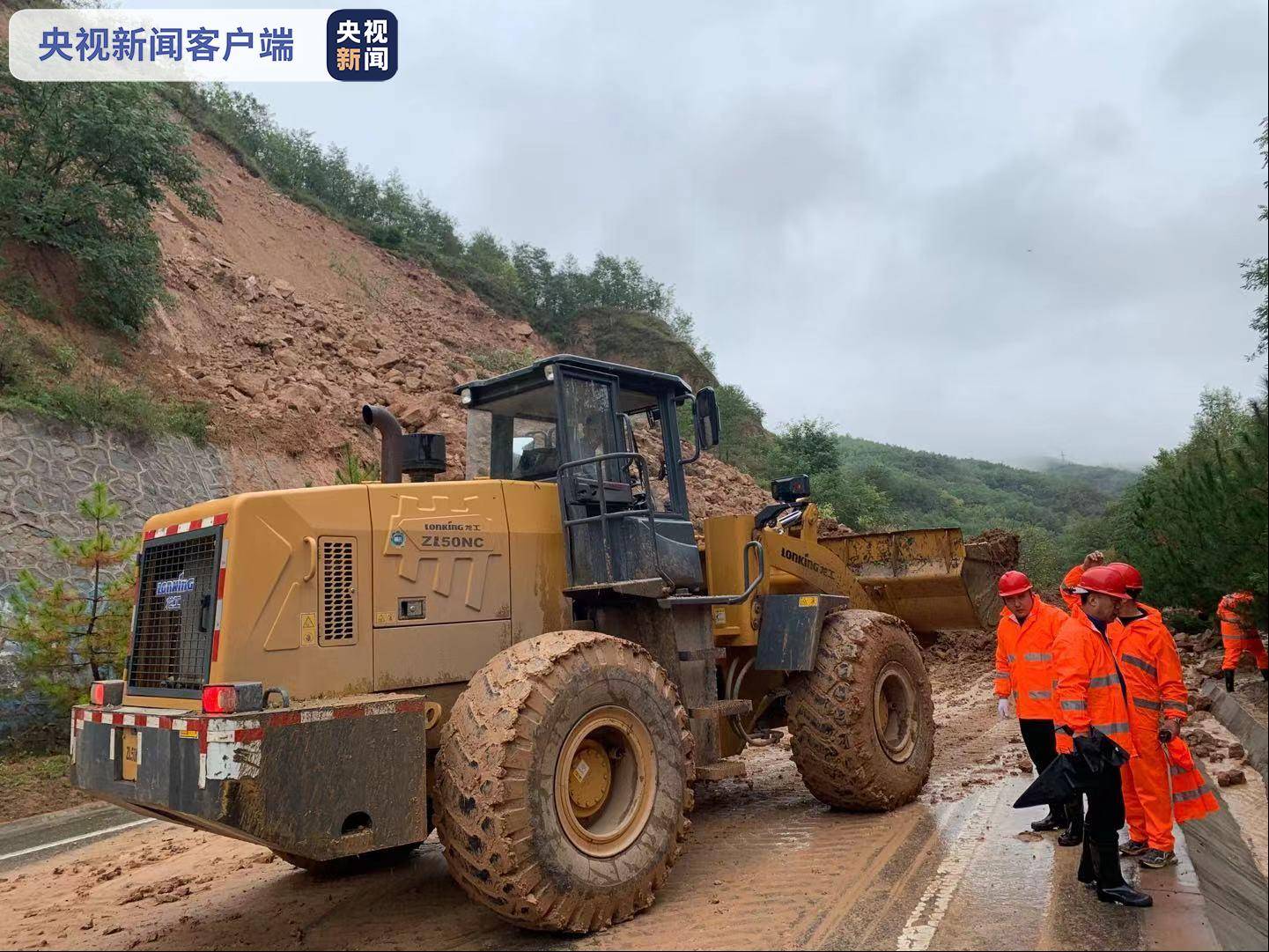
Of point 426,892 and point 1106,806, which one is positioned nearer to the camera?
point 1106,806

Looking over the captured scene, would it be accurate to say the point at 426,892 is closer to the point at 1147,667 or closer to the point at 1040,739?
the point at 1040,739

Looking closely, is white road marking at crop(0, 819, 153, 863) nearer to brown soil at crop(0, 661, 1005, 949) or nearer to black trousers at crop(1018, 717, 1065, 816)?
brown soil at crop(0, 661, 1005, 949)

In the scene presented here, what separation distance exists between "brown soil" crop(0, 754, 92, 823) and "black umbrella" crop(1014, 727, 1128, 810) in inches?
327

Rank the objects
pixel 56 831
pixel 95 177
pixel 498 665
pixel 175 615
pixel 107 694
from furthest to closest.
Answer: pixel 95 177 → pixel 56 831 → pixel 107 694 → pixel 175 615 → pixel 498 665

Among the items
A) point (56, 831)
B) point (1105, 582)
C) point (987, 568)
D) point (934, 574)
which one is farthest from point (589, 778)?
point (56, 831)

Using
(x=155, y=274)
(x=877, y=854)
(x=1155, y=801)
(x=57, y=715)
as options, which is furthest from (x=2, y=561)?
(x=1155, y=801)

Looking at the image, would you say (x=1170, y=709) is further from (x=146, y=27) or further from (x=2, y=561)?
(x=146, y=27)

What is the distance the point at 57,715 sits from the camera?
10.5 m

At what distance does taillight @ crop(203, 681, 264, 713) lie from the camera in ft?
13.2

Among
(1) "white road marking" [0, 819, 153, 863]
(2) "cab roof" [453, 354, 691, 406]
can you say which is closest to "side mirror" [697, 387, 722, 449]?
(2) "cab roof" [453, 354, 691, 406]

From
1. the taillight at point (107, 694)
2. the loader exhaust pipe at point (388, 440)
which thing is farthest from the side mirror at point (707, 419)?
the taillight at point (107, 694)

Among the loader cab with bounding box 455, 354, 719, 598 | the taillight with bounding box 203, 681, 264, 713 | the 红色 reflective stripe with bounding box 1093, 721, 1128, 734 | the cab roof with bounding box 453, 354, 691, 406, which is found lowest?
the 红色 reflective stripe with bounding box 1093, 721, 1128, 734

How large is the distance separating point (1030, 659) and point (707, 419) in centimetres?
266

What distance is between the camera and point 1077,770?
14.4 ft
